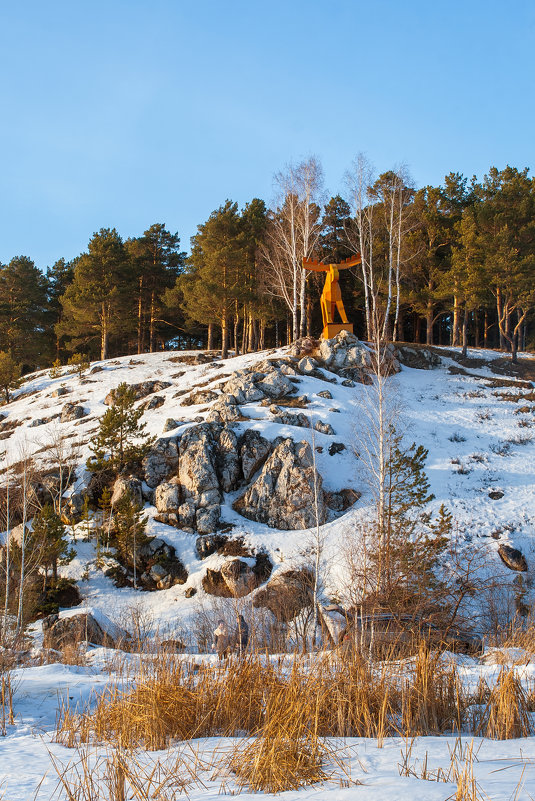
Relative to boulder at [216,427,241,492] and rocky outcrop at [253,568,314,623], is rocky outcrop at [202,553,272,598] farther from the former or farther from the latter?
boulder at [216,427,241,492]

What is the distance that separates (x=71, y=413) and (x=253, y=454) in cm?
1342

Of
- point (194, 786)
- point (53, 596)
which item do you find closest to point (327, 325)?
point (53, 596)

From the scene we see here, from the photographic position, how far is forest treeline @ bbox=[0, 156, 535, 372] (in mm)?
32625

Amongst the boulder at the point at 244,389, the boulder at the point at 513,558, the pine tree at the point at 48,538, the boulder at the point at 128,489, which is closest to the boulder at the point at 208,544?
the boulder at the point at 128,489

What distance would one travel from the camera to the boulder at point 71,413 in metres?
27.1

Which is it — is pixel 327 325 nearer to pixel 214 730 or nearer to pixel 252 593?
pixel 252 593

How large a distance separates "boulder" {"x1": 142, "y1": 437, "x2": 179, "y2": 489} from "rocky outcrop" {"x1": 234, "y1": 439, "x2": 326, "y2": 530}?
10.5 ft

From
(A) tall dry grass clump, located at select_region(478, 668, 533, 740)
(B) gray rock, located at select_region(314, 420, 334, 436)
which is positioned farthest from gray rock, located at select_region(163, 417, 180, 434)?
(A) tall dry grass clump, located at select_region(478, 668, 533, 740)

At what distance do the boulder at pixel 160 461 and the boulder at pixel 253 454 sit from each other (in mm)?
2744

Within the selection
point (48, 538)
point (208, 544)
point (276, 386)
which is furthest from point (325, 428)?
point (48, 538)

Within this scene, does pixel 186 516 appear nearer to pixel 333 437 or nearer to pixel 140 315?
pixel 333 437

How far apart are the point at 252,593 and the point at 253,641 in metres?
10.8

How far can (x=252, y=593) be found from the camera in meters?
14.7

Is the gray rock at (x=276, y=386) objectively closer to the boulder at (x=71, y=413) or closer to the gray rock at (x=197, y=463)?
the gray rock at (x=197, y=463)
